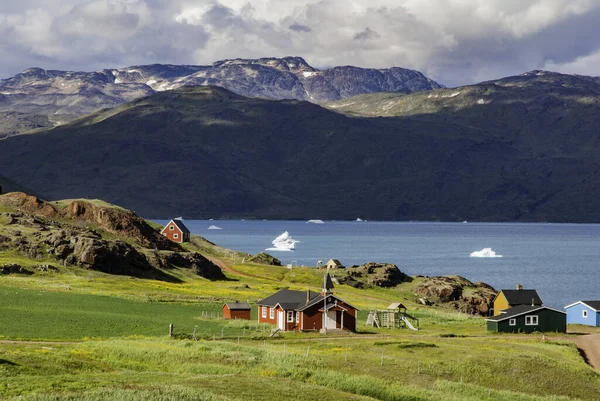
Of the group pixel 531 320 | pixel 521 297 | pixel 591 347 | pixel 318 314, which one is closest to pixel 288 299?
pixel 318 314

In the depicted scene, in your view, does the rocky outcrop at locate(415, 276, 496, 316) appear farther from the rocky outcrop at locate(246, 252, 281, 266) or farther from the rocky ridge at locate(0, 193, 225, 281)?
the rocky outcrop at locate(246, 252, 281, 266)

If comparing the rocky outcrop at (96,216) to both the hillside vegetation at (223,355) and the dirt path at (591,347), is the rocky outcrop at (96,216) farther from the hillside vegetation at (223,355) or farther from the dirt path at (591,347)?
the dirt path at (591,347)

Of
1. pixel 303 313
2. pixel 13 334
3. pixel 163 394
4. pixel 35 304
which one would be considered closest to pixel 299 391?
pixel 163 394

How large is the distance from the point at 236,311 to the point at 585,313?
147 feet

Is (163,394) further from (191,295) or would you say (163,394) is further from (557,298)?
(557,298)

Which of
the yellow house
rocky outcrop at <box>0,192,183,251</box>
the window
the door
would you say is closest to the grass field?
the door

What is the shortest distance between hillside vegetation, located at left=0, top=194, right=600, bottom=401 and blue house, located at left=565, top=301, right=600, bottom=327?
12.1 metres

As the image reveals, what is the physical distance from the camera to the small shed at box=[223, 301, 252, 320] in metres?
93.9

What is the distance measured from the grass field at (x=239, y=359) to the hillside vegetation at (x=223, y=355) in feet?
0.40

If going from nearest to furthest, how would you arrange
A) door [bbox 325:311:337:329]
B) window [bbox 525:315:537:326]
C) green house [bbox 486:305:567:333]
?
door [bbox 325:311:337:329] → green house [bbox 486:305:567:333] → window [bbox 525:315:537:326]

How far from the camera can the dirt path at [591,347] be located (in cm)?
7669

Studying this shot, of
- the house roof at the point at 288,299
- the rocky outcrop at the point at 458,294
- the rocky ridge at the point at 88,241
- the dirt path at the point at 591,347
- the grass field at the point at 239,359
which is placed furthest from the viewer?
the rocky outcrop at the point at 458,294

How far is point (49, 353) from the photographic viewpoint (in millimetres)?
55594

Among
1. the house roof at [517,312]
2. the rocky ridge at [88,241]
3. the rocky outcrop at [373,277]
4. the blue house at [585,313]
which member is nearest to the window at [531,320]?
the house roof at [517,312]
